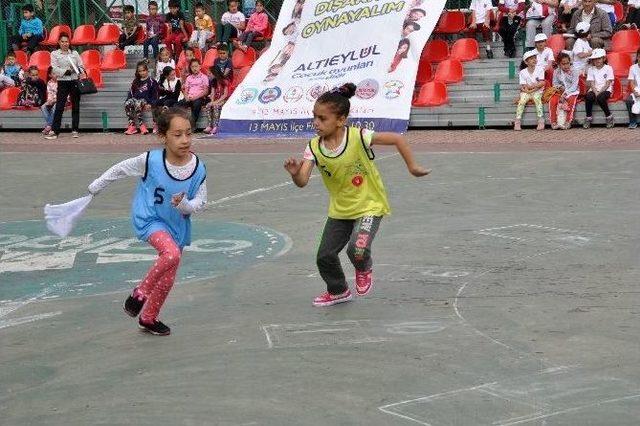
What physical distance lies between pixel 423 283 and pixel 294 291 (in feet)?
3.33

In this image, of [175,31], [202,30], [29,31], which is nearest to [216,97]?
[202,30]

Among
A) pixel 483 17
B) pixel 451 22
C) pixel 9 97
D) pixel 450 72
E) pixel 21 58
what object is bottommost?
pixel 9 97

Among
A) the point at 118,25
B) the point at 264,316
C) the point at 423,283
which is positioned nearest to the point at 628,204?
the point at 423,283

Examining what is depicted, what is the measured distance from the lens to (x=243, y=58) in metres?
24.0

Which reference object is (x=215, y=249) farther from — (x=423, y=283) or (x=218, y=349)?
(x=218, y=349)

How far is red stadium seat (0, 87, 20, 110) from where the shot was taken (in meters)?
24.8

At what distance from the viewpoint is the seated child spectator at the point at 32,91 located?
24.2 metres

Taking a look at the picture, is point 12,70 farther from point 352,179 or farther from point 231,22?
point 352,179

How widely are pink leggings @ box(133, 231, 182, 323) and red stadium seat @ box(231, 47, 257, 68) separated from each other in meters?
15.8

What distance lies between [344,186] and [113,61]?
57.6 feet

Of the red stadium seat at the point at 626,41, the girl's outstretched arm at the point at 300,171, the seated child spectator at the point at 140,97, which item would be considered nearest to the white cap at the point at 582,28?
the red stadium seat at the point at 626,41

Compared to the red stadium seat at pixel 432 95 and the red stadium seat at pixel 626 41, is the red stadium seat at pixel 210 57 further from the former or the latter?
the red stadium seat at pixel 626 41

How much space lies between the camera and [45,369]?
297 inches

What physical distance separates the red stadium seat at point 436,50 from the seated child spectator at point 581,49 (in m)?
2.72
